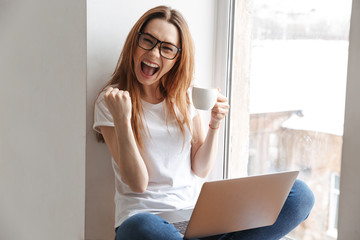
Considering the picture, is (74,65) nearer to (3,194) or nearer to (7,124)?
(7,124)

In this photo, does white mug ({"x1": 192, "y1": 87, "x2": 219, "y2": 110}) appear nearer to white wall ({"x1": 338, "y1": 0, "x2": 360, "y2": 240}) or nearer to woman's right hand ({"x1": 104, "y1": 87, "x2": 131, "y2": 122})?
woman's right hand ({"x1": 104, "y1": 87, "x2": 131, "y2": 122})

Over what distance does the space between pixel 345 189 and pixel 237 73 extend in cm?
77

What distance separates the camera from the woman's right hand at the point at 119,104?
1.37m

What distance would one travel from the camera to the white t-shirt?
153 cm

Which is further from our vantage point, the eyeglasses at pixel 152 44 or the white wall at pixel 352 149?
the eyeglasses at pixel 152 44

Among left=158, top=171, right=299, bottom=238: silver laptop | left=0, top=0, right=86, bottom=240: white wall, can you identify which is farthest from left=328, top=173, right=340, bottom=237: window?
left=0, top=0, right=86, bottom=240: white wall

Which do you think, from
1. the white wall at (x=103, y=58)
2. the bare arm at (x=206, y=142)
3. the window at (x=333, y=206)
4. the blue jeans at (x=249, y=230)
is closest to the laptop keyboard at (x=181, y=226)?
the blue jeans at (x=249, y=230)

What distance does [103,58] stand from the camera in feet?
5.34

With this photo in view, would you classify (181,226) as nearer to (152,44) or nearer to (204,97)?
(204,97)

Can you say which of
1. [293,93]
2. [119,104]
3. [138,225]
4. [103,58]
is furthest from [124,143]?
[293,93]

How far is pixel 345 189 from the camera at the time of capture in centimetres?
120

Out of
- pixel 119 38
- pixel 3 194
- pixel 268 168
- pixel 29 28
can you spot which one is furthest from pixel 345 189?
pixel 3 194

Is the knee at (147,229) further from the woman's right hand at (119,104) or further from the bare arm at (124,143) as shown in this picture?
the woman's right hand at (119,104)

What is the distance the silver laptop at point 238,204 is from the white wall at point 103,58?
0.52 m
